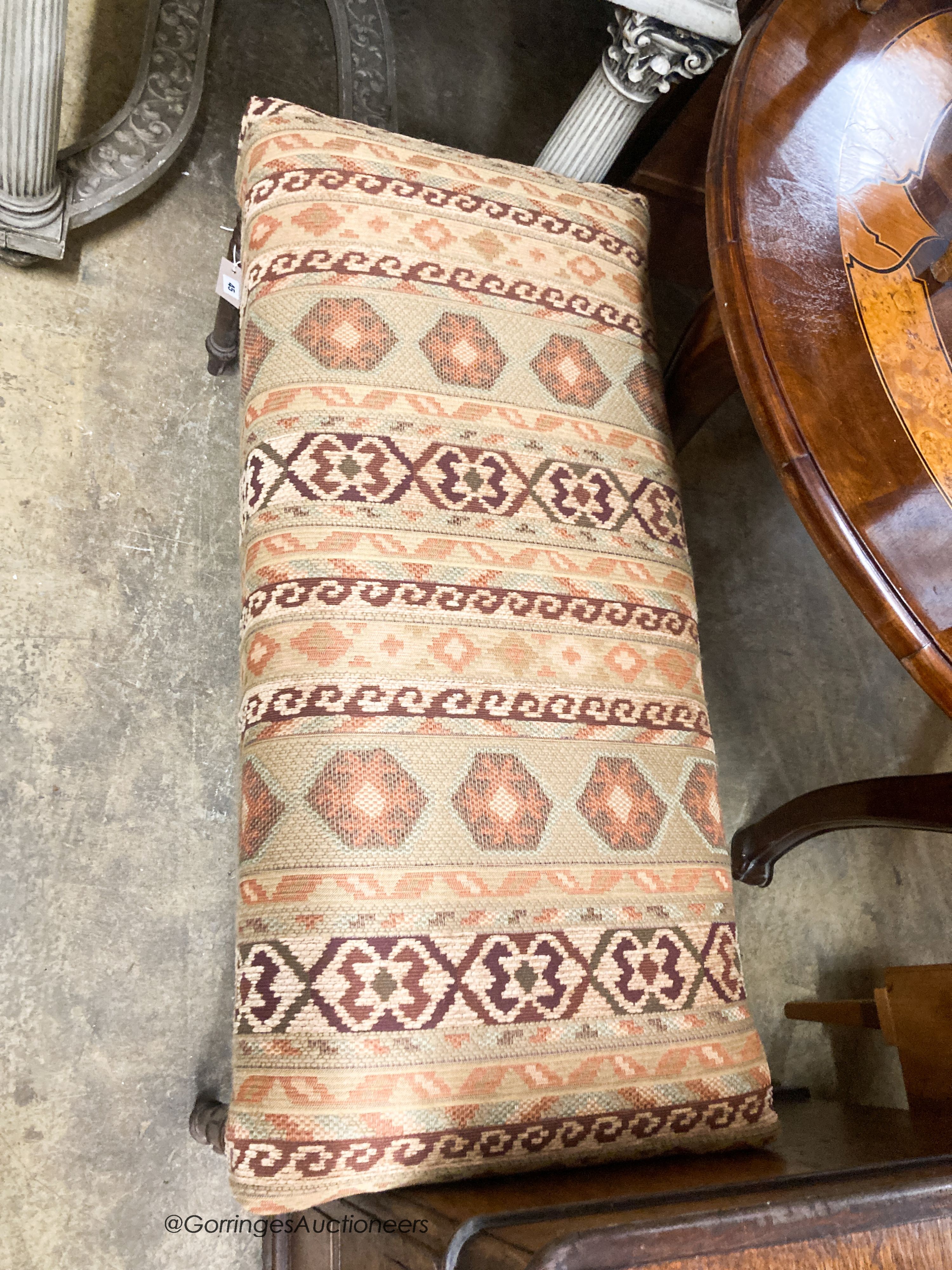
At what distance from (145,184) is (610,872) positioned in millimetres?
1310

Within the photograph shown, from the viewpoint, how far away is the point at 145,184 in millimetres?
1467

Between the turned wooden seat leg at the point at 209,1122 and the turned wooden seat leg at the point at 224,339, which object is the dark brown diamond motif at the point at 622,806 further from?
the turned wooden seat leg at the point at 224,339

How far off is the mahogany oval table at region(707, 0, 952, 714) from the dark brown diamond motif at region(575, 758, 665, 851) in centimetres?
28

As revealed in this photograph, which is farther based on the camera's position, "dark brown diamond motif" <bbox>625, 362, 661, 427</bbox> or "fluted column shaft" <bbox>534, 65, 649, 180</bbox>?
"fluted column shaft" <bbox>534, 65, 649, 180</bbox>

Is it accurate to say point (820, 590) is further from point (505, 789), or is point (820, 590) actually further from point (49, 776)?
point (49, 776)

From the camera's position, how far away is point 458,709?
2.90 ft

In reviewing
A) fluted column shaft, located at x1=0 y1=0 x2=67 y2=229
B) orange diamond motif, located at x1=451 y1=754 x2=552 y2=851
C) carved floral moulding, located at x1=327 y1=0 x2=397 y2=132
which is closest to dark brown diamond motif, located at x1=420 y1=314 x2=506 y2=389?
orange diamond motif, located at x1=451 y1=754 x2=552 y2=851

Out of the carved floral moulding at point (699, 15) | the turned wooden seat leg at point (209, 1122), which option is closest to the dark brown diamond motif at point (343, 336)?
the carved floral moulding at point (699, 15)

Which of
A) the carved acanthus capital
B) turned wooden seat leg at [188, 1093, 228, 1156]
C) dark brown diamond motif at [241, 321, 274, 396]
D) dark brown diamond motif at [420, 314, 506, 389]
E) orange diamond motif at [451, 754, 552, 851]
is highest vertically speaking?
the carved acanthus capital

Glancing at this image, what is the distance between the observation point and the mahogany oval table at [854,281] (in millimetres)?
857

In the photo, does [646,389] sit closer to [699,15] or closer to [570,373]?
[570,373]

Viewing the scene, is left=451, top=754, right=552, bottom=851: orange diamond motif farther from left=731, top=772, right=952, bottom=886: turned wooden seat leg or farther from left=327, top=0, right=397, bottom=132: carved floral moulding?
left=327, top=0, right=397, bottom=132: carved floral moulding

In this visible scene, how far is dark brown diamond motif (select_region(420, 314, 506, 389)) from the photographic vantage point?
3.21 ft

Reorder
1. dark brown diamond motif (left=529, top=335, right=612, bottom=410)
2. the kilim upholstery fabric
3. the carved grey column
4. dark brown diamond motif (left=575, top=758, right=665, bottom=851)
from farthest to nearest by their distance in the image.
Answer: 1. the carved grey column
2. dark brown diamond motif (left=529, top=335, right=612, bottom=410)
3. dark brown diamond motif (left=575, top=758, right=665, bottom=851)
4. the kilim upholstery fabric
